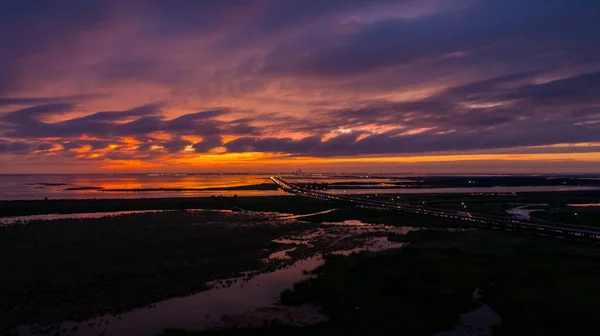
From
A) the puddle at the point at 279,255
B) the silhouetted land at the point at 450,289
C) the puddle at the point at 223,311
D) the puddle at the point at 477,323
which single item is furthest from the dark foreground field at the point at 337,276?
the puddle at the point at 279,255

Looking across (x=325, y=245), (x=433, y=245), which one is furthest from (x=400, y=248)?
(x=325, y=245)

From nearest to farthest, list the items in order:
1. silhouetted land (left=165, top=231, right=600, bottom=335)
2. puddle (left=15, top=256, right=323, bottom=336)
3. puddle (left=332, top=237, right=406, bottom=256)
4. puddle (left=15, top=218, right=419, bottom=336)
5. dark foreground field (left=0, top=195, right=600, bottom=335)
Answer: puddle (left=15, top=256, right=323, bottom=336) → puddle (left=15, top=218, right=419, bottom=336) → silhouetted land (left=165, top=231, right=600, bottom=335) → dark foreground field (left=0, top=195, right=600, bottom=335) → puddle (left=332, top=237, right=406, bottom=256)

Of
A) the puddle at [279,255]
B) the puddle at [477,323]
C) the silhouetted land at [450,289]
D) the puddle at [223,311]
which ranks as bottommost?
the puddle at [477,323]

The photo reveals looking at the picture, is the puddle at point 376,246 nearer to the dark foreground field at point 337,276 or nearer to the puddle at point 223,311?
the dark foreground field at point 337,276

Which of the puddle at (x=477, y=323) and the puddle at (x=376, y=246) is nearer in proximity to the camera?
the puddle at (x=477, y=323)

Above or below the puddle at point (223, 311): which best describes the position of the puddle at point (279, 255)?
above

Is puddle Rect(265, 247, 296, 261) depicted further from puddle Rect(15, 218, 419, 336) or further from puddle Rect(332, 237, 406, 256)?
puddle Rect(332, 237, 406, 256)

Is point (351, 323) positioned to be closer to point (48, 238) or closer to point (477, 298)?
point (477, 298)

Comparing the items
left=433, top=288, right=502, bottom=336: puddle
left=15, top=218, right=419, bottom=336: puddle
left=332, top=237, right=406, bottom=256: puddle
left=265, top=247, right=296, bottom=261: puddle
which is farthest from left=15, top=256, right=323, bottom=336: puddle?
left=332, top=237, right=406, bottom=256: puddle
